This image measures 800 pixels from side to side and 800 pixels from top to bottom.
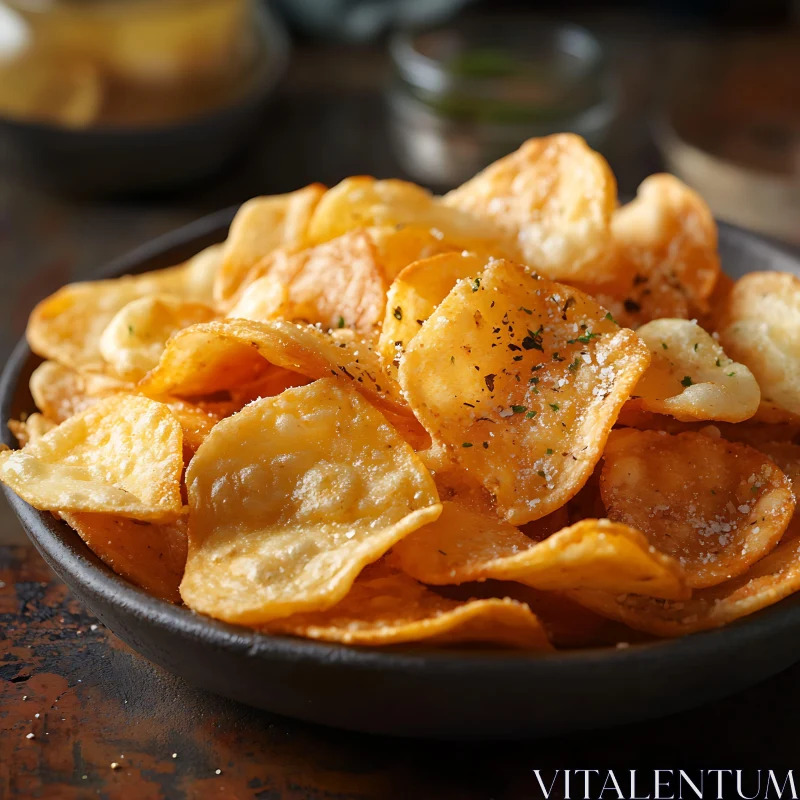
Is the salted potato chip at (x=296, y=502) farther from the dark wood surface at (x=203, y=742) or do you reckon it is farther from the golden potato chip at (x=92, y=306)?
the golden potato chip at (x=92, y=306)

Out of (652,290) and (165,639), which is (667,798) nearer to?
(165,639)

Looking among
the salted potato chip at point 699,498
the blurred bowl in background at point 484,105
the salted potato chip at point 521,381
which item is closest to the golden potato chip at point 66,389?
the salted potato chip at point 521,381

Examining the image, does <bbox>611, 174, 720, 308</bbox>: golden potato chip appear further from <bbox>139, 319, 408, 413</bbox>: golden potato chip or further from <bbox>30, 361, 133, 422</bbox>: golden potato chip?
<bbox>30, 361, 133, 422</bbox>: golden potato chip

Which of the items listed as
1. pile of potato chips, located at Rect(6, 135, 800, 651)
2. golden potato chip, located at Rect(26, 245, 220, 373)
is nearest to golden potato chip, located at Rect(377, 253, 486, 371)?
pile of potato chips, located at Rect(6, 135, 800, 651)

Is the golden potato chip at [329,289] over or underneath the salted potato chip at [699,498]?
over

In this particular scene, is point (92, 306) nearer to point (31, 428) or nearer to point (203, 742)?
point (31, 428)
